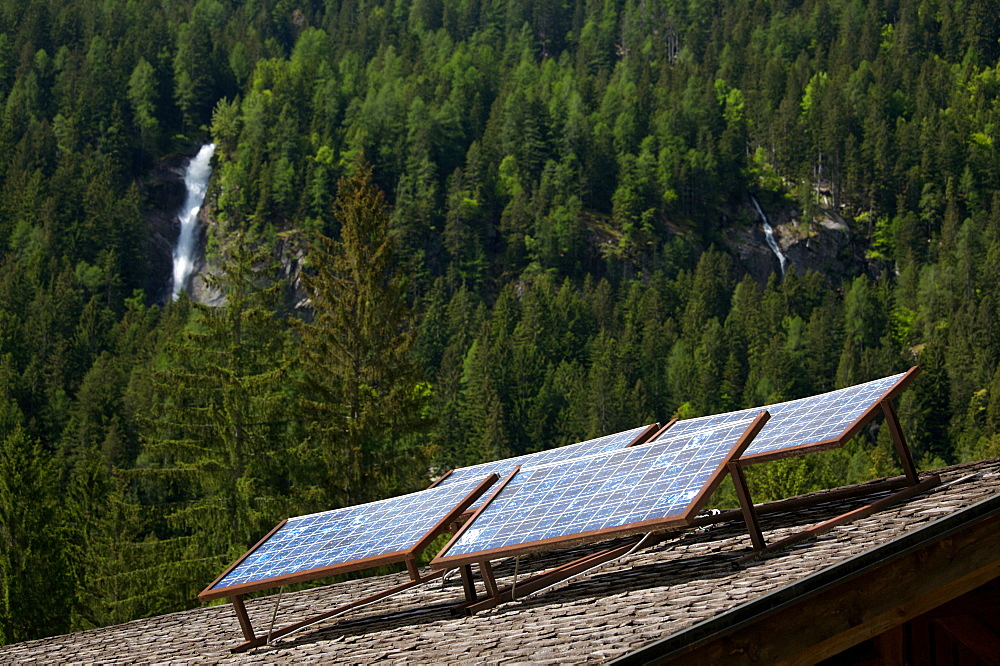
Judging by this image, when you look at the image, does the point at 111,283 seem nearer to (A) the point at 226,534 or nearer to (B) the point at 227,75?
(B) the point at 227,75

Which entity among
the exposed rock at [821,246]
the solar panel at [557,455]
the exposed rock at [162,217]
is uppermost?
the exposed rock at [162,217]

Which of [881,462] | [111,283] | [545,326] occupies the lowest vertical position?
[881,462]

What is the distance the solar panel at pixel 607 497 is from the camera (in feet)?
27.2

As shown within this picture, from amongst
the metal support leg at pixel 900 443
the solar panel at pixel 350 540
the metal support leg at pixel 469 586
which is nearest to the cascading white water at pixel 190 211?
the solar panel at pixel 350 540

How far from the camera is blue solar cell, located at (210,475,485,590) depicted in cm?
1027

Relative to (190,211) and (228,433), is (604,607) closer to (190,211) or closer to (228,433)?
(228,433)

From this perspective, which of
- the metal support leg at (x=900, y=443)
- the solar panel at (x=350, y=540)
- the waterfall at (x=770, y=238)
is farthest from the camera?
the waterfall at (x=770, y=238)

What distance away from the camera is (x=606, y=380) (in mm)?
120000

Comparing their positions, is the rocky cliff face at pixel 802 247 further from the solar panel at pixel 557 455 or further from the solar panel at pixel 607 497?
the solar panel at pixel 607 497

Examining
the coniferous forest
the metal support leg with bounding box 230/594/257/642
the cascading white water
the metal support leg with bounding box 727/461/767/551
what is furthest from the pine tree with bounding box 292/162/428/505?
the cascading white water

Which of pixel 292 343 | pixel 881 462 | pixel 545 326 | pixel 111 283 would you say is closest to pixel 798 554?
pixel 292 343

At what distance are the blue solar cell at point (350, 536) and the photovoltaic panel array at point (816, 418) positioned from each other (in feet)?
8.22

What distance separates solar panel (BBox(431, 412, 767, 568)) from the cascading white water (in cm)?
13538

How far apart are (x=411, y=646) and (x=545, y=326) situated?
421ft
